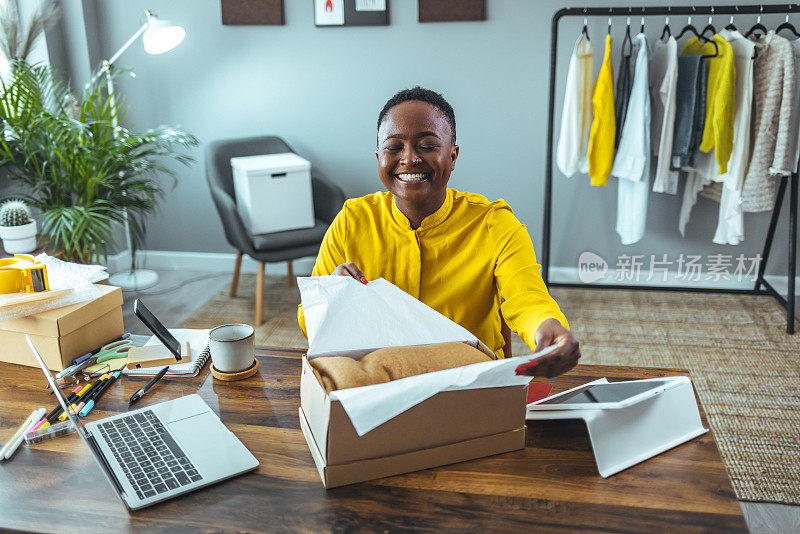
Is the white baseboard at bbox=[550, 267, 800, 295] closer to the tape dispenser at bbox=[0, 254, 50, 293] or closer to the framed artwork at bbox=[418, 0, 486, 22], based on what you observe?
the framed artwork at bbox=[418, 0, 486, 22]

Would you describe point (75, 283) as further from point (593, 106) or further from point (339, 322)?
point (593, 106)

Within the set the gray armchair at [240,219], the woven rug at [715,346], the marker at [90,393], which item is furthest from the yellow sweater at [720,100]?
the marker at [90,393]

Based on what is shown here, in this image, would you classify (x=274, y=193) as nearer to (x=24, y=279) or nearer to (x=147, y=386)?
(x=24, y=279)

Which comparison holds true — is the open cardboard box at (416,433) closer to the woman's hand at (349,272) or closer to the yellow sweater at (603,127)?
the woman's hand at (349,272)

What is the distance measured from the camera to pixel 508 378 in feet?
3.12

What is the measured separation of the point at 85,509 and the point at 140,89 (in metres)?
3.33

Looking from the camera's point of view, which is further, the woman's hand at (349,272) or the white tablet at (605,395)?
the woman's hand at (349,272)

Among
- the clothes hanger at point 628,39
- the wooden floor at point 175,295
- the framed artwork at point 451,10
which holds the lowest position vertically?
the wooden floor at point 175,295

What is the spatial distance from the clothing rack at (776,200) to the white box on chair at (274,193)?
1.20m

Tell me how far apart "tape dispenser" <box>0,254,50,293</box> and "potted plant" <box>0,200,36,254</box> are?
1556mm

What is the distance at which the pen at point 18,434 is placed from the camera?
3.35 ft

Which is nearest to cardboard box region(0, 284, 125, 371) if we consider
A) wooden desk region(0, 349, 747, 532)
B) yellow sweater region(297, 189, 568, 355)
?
wooden desk region(0, 349, 747, 532)

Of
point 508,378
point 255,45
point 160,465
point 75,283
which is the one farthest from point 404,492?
point 255,45

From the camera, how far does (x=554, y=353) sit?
3.26 ft
